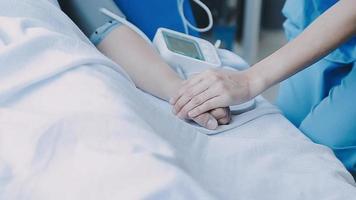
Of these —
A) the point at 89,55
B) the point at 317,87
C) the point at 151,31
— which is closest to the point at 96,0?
the point at 151,31

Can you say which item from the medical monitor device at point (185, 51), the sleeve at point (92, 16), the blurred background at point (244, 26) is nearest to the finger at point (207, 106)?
the medical monitor device at point (185, 51)

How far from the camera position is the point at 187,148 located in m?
0.67

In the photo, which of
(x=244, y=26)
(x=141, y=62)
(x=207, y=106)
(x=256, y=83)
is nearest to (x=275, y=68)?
(x=256, y=83)

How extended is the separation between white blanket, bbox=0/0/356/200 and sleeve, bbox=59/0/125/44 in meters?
0.19

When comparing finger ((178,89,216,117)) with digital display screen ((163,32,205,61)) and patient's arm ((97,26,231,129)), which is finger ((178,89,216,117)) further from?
digital display screen ((163,32,205,61))

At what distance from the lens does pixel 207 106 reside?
33.8 inches

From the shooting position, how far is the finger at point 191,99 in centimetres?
86

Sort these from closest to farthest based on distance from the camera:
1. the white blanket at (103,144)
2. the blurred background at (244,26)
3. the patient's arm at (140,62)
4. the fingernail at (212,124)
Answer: the white blanket at (103,144), the fingernail at (212,124), the patient's arm at (140,62), the blurred background at (244,26)

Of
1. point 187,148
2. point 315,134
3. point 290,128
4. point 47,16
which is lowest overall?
point 315,134

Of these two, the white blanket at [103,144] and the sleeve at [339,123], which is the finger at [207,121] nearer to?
the white blanket at [103,144]

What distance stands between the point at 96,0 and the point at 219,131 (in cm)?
43

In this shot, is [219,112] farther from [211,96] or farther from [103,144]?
[103,144]

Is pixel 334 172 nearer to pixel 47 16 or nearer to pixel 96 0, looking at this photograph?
pixel 47 16

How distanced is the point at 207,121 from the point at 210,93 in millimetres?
51
